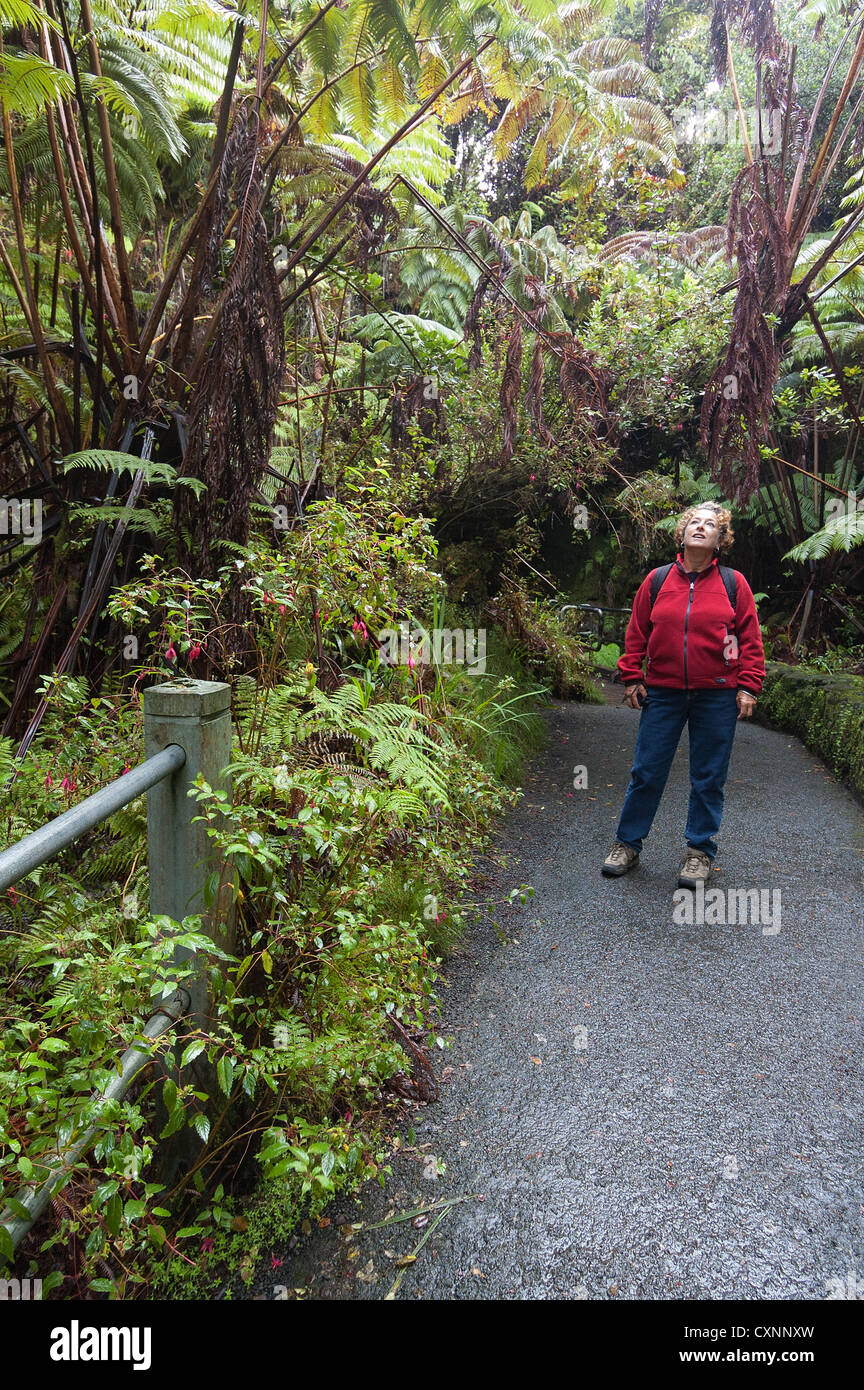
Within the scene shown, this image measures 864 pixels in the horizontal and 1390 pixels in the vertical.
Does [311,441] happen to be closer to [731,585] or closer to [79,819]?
[731,585]

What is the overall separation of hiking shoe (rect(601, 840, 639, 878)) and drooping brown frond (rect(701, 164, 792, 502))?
13.0ft

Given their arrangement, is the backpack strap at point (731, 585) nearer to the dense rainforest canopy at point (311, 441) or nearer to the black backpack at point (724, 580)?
the black backpack at point (724, 580)

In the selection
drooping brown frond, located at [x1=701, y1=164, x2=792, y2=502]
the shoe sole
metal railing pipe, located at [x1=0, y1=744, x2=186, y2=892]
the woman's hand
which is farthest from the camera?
drooping brown frond, located at [x1=701, y1=164, x2=792, y2=502]

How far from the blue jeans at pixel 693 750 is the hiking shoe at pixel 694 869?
0.05 meters

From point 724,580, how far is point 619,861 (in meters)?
1.66

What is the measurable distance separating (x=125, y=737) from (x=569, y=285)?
7.47m

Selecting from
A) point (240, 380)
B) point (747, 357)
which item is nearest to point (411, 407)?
point (240, 380)

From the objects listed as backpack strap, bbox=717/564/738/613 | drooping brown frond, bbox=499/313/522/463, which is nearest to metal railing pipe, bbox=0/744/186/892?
backpack strap, bbox=717/564/738/613

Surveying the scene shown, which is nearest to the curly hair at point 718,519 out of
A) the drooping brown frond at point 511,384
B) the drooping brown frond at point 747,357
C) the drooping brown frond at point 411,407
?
the drooping brown frond at point 511,384

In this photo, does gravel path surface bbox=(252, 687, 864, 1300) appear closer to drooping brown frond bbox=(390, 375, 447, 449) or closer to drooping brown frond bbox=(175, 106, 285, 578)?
drooping brown frond bbox=(175, 106, 285, 578)

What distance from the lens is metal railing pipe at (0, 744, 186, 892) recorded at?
3.79 feet

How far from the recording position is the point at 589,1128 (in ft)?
7.66

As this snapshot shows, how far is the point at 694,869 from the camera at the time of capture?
408 cm
